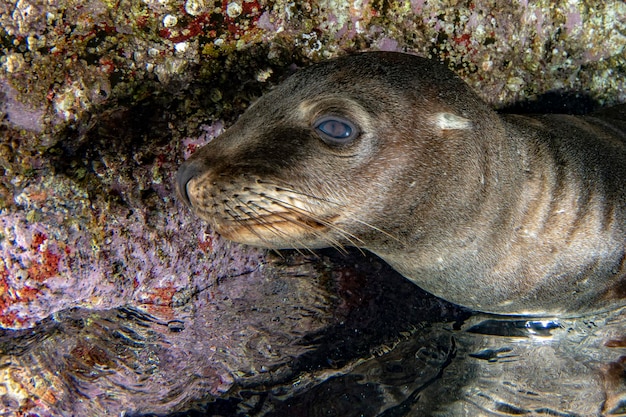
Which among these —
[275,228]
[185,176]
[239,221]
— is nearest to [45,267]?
[185,176]

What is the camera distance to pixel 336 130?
84.0 inches

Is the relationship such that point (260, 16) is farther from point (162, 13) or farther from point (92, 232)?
point (92, 232)

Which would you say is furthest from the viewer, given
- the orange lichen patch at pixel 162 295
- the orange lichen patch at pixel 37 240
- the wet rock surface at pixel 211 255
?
the orange lichen patch at pixel 162 295

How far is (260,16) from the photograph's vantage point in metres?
2.56

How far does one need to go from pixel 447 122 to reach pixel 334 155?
0.55 meters

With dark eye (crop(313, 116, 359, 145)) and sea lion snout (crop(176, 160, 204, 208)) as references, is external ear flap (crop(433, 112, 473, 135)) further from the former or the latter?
sea lion snout (crop(176, 160, 204, 208))

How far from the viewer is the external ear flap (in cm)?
221

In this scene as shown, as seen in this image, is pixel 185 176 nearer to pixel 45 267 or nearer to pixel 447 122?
pixel 45 267

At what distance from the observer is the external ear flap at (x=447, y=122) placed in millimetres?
2215

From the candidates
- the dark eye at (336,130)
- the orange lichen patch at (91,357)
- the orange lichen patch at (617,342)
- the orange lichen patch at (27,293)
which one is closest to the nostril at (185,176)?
the dark eye at (336,130)

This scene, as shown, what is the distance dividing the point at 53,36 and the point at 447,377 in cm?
309

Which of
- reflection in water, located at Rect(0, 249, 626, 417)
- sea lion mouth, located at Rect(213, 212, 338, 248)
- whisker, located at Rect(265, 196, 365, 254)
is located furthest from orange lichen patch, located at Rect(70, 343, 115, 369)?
whisker, located at Rect(265, 196, 365, 254)

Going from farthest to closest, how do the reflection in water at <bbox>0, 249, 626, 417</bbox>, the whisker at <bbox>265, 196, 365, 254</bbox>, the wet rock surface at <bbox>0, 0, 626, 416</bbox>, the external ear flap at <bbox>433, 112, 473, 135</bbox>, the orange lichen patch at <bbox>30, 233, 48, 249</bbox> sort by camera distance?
the reflection in water at <bbox>0, 249, 626, 417</bbox>, the orange lichen patch at <bbox>30, 233, 48, 249</bbox>, the wet rock surface at <bbox>0, 0, 626, 416</bbox>, the external ear flap at <bbox>433, 112, 473, 135</bbox>, the whisker at <bbox>265, 196, 365, 254</bbox>

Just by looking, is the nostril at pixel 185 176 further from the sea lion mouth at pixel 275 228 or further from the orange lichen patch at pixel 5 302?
the orange lichen patch at pixel 5 302
